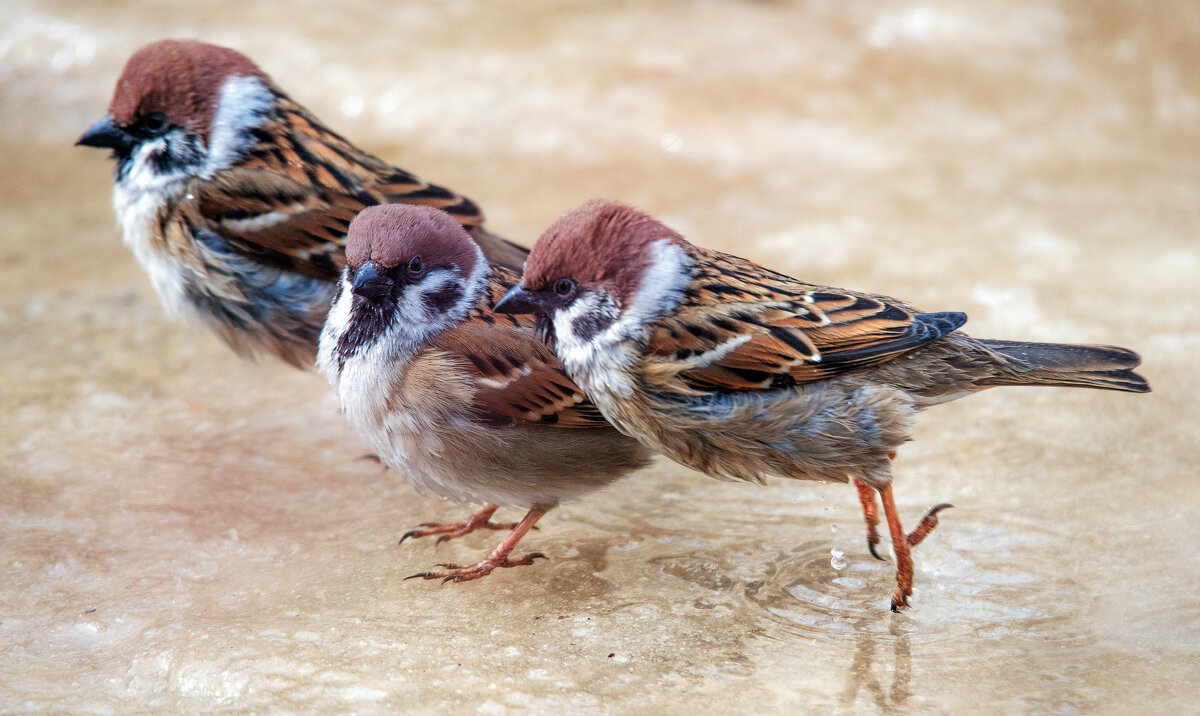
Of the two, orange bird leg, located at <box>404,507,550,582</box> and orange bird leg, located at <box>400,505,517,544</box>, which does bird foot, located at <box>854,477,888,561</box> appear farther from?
orange bird leg, located at <box>400,505,517,544</box>

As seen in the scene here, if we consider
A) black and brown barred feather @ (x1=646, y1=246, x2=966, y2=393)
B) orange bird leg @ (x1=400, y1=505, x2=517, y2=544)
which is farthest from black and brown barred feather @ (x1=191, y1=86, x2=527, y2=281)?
black and brown barred feather @ (x1=646, y1=246, x2=966, y2=393)

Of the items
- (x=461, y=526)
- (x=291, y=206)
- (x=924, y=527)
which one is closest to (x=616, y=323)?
(x=461, y=526)

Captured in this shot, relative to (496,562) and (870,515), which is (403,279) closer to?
(496,562)

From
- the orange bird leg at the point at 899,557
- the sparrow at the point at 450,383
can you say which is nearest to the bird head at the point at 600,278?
the sparrow at the point at 450,383

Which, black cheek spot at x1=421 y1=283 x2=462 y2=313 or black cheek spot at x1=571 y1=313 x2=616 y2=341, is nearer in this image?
black cheek spot at x1=571 y1=313 x2=616 y2=341

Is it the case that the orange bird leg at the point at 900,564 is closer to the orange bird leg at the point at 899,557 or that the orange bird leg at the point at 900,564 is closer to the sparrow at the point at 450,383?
the orange bird leg at the point at 899,557

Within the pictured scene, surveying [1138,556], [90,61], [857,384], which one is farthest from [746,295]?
[90,61]
